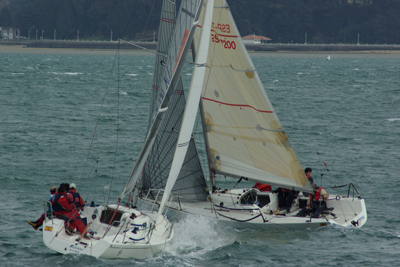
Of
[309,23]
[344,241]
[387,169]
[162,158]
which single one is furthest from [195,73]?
[309,23]

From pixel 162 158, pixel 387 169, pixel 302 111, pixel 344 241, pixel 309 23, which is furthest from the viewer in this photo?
pixel 309 23

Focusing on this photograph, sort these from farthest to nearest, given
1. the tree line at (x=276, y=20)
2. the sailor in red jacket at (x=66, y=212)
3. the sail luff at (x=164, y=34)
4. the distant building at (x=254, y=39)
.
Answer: the tree line at (x=276, y=20) → the distant building at (x=254, y=39) → the sail luff at (x=164, y=34) → the sailor in red jacket at (x=66, y=212)

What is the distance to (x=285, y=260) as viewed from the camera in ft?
40.2

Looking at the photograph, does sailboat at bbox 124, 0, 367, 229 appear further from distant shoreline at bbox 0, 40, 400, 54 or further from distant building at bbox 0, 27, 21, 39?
distant building at bbox 0, 27, 21, 39

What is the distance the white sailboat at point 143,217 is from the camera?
441 inches

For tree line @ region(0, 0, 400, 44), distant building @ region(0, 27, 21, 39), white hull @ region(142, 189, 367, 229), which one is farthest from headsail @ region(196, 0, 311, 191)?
distant building @ region(0, 27, 21, 39)

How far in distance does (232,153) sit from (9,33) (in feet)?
535

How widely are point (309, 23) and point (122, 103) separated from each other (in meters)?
123

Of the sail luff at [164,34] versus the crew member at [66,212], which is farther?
the sail luff at [164,34]

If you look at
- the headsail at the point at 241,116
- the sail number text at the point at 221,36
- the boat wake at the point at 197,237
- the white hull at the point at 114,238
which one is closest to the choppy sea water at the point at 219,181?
the boat wake at the point at 197,237

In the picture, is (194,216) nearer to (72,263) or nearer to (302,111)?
(72,263)

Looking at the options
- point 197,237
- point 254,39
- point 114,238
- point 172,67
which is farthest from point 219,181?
point 254,39

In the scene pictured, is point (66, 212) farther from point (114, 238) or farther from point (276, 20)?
point (276, 20)

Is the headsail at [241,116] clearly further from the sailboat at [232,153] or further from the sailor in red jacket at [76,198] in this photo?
the sailor in red jacket at [76,198]
